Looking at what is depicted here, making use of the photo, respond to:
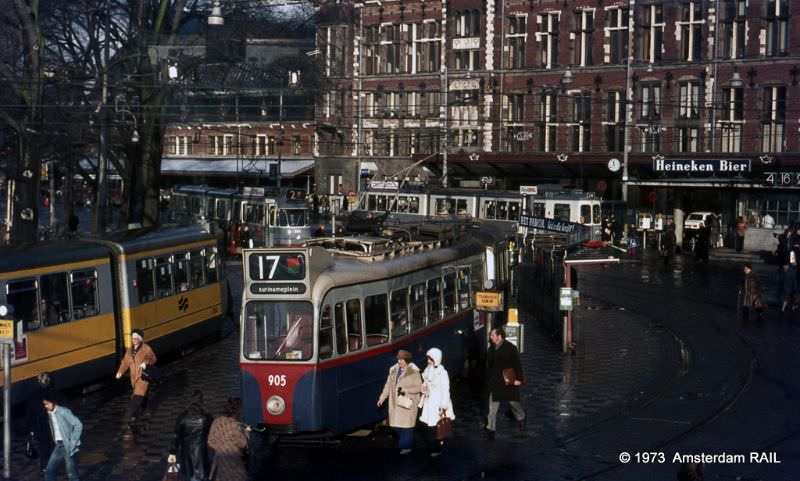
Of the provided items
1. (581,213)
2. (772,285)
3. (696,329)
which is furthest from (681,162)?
(696,329)

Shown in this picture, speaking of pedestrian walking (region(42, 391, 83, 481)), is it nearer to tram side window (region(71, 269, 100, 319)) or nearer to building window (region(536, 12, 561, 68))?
tram side window (region(71, 269, 100, 319))

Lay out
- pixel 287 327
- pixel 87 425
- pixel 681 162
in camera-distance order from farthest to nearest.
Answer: pixel 681 162
pixel 87 425
pixel 287 327

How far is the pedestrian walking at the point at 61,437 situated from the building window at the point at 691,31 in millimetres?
50416

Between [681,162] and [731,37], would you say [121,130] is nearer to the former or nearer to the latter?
[681,162]

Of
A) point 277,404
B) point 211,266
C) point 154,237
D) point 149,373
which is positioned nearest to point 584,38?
point 211,266

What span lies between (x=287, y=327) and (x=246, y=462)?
10.3 ft

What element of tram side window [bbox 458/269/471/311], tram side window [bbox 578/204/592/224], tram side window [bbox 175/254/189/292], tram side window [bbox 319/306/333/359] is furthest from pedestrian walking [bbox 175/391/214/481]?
tram side window [bbox 578/204/592/224]

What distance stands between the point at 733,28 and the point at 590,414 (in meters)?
43.4

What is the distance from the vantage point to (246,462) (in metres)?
13.6

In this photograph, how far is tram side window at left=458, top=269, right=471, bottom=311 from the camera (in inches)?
860

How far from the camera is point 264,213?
5597cm

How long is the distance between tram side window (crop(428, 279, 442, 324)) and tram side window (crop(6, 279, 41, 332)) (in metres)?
6.49

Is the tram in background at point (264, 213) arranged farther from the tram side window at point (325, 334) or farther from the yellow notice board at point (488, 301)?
→ the tram side window at point (325, 334)

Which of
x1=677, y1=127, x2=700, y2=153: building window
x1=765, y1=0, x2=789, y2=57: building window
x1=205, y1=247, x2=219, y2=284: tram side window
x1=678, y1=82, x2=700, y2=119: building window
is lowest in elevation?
x1=205, y1=247, x2=219, y2=284: tram side window
